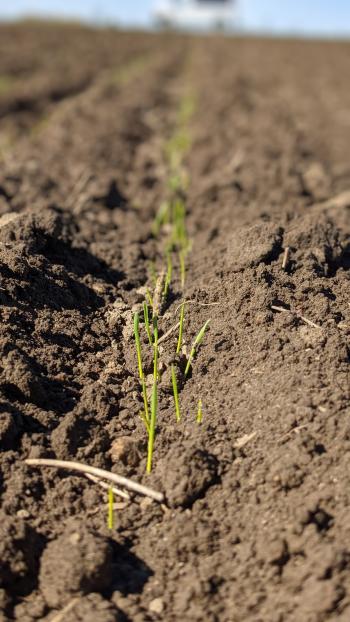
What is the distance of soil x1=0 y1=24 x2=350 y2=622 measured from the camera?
185cm

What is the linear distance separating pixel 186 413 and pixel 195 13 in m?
48.2

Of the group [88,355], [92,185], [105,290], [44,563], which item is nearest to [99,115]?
[92,185]

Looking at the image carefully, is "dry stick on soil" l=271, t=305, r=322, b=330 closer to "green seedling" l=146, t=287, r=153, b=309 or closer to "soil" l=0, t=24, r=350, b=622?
"soil" l=0, t=24, r=350, b=622

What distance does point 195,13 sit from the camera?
45.7 m

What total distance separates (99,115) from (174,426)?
19.9 feet

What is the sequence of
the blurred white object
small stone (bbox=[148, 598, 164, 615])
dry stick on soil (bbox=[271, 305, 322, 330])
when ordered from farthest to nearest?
1. the blurred white object
2. dry stick on soil (bbox=[271, 305, 322, 330])
3. small stone (bbox=[148, 598, 164, 615])

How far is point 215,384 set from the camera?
98.3 inches

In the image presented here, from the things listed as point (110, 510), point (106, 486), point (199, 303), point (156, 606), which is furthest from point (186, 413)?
point (156, 606)

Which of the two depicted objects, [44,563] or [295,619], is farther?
[44,563]

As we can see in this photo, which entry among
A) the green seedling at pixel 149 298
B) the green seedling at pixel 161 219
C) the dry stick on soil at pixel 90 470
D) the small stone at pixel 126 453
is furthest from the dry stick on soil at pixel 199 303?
the green seedling at pixel 161 219

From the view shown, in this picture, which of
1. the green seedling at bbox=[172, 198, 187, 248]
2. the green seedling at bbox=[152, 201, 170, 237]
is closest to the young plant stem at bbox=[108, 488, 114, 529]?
the green seedling at bbox=[172, 198, 187, 248]

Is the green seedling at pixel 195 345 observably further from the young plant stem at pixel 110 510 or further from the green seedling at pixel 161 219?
the green seedling at pixel 161 219

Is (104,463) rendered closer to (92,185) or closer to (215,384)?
(215,384)

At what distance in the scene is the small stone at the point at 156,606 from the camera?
182cm
